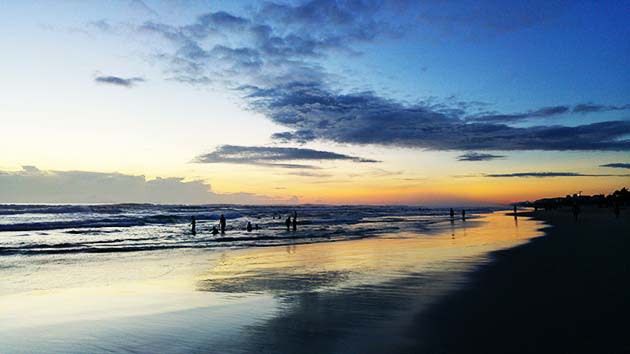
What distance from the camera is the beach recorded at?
794 cm

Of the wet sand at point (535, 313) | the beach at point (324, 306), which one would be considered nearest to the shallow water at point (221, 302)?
the beach at point (324, 306)

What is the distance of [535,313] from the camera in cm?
940

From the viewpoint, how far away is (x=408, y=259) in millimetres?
20219

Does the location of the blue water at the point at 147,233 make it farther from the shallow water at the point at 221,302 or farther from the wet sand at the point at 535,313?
the wet sand at the point at 535,313

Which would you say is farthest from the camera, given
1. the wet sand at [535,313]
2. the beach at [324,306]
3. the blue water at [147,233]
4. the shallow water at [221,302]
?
the blue water at [147,233]

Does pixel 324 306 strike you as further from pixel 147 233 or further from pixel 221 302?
pixel 147 233

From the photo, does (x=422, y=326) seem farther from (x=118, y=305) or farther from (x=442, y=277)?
(x=118, y=305)

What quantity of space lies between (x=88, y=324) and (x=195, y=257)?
13686mm

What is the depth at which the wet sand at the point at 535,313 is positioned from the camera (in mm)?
7461

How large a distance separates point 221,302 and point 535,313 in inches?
282

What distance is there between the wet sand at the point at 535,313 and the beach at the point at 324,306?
0.03 metres

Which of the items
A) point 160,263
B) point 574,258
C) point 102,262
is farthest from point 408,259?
point 102,262

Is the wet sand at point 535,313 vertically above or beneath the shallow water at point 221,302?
above

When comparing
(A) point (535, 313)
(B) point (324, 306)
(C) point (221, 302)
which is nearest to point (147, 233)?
(C) point (221, 302)
